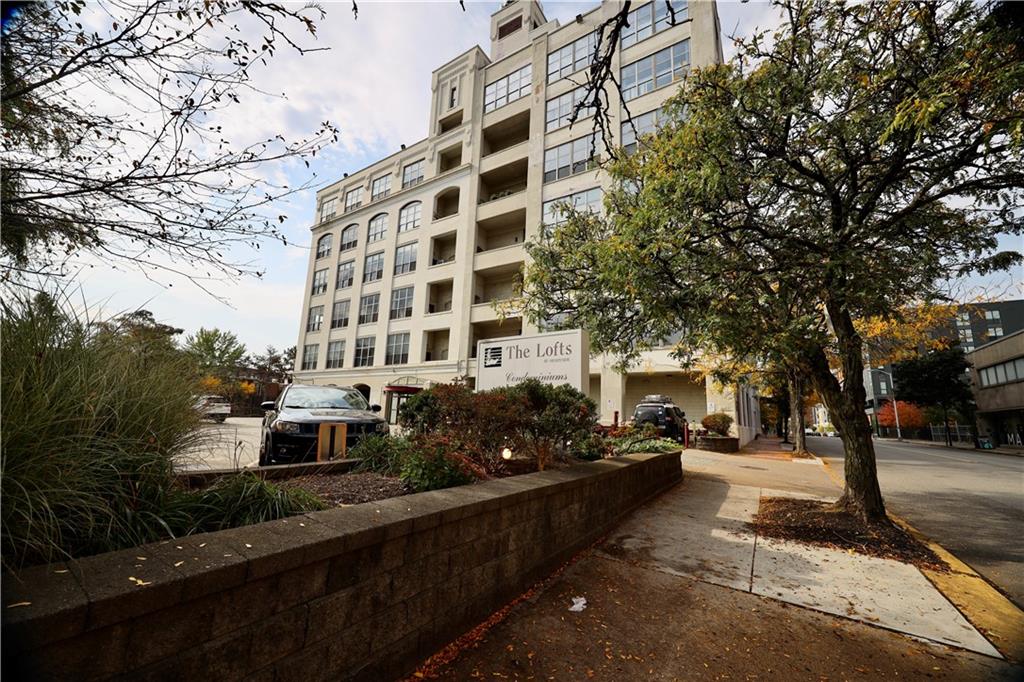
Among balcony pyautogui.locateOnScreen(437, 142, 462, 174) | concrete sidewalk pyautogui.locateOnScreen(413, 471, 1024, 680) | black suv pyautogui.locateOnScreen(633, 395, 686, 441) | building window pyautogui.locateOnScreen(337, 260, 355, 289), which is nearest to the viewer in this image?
concrete sidewalk pyautogui.locateOnScreen(413, 471, 1024, 680)

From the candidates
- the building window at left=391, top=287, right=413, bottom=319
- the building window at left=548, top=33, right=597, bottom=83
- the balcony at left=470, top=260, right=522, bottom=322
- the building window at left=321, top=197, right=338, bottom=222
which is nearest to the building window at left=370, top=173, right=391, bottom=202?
the building window at left=321, top=197, right=338, bottom=222

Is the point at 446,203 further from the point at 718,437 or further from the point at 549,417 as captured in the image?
the point at 549,417

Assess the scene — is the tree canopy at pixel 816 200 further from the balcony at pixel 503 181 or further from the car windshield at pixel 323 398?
the balcony at pixel 503 181

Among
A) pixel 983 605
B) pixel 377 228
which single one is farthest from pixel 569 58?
pixel 983 605

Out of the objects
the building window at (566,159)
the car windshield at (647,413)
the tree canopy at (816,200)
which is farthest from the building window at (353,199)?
the tree canopy at (816,200)

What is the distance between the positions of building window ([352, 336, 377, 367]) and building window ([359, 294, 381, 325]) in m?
1.34

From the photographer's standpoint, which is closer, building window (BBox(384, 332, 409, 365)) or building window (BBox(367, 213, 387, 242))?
building window (BBox(384, 332, 409, 365))

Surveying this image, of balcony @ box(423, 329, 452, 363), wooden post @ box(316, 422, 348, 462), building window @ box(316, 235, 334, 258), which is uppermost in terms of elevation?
building window @ box(316, 235, 334, 258)

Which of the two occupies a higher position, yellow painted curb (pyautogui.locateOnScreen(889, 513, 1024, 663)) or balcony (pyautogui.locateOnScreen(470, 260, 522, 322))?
balcony (pyautogui.locateOnScreen(470, 260, 522, 322))

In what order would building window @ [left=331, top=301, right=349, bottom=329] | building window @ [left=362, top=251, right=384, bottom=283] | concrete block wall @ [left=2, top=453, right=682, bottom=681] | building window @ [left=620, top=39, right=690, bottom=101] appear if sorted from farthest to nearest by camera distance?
building window @ [left=331, top=301, right=349, bottom=329] → building window @ [left=362, top=251, right=384, bottom=283] → building window @ [left=620, top=39, right=690, bottom=101] → concrete block wall @ [left=2, top=453, right=682, bottom=681]

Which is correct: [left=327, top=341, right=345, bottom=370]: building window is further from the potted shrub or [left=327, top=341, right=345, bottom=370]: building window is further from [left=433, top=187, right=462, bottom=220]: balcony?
the potted shrub

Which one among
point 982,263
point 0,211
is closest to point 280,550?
point 0,211

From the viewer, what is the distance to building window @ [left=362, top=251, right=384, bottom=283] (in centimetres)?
3209

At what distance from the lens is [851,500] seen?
19.7 feet
